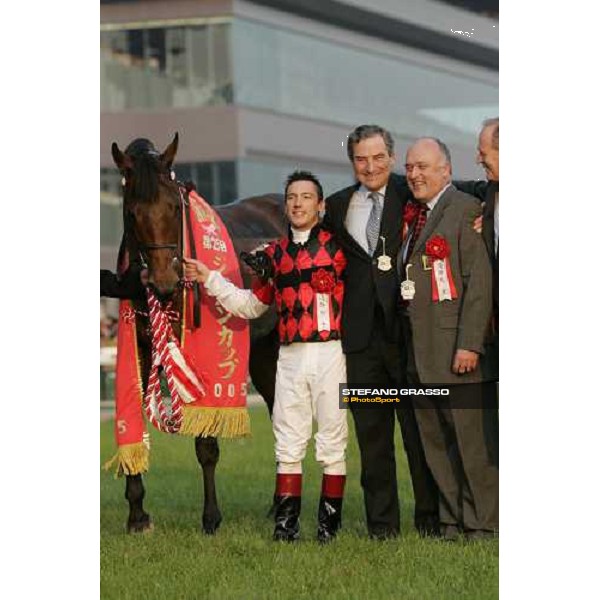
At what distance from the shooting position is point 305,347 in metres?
7.83

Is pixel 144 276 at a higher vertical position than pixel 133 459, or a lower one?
higher

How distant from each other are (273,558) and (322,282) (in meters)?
1.29

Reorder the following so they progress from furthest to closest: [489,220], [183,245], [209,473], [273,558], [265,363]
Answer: [265,363] → [209,473] → [183,245] → [489,220] → [273,558]

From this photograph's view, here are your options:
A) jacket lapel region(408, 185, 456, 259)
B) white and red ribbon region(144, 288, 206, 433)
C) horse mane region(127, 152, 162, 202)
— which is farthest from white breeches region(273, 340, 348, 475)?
horse mane region(127, 152, 162, 202)

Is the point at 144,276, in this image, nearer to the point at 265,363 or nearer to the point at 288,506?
the point at 265,363

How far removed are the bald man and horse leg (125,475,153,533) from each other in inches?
58.9

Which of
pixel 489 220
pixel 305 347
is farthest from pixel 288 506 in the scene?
pixel 489 220

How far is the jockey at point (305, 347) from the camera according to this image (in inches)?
308

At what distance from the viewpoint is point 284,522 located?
7.93m

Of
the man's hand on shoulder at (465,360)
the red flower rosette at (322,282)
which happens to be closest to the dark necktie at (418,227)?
the red flower rosette at (322,282)

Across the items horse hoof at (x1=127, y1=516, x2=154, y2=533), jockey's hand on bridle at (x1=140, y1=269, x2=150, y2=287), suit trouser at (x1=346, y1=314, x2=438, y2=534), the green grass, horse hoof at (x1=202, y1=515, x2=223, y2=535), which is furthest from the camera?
horse hoof at (x1=127, y1=516, x2=154, y2=533)

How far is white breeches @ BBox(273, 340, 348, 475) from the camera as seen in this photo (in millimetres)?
7824

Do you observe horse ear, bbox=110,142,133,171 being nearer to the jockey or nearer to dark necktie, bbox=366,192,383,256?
the jockey

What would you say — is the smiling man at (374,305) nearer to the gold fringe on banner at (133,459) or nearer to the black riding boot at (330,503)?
the black riding boot at (330,503)
